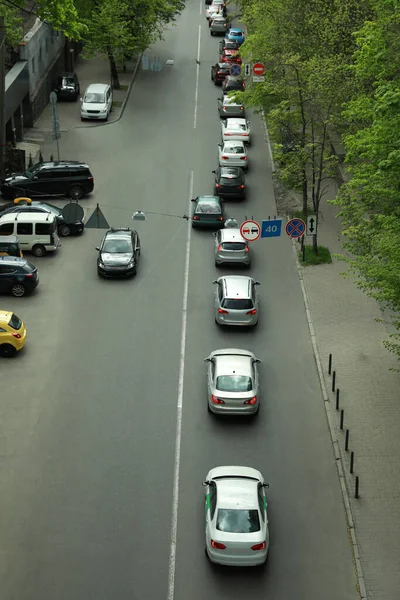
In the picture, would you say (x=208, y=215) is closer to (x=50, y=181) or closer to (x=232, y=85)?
→ (x=50, y=181)

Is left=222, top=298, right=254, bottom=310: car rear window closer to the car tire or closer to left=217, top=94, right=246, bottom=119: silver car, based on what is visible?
the car tire

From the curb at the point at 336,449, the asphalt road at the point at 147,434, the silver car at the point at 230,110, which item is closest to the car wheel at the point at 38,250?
the asphalt road at the point at 147,434

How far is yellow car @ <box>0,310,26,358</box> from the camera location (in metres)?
34.0

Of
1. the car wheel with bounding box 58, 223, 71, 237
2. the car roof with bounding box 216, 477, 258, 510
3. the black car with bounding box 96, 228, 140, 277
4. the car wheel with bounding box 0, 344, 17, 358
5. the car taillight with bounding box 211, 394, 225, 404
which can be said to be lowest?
the car roof with bounding box 216, 477, 258, 510

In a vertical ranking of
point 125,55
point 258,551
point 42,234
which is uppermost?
point 125,55

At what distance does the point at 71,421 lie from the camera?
101 feet

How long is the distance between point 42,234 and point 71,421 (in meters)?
13.3

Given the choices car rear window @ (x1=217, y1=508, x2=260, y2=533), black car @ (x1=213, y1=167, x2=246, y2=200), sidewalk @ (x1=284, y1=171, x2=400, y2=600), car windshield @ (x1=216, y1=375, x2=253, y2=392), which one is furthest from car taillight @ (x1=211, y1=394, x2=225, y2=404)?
black car @ (x1=213, y1=167, x2=246, y2=200)

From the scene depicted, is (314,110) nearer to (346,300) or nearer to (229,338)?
(346,300)

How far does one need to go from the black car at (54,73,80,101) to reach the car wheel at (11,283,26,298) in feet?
90.7

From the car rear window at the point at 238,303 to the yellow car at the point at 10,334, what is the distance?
7304 mm

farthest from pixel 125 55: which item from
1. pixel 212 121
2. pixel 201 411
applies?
pixel 201 411

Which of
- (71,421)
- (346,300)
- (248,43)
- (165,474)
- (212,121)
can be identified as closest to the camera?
(165,474)

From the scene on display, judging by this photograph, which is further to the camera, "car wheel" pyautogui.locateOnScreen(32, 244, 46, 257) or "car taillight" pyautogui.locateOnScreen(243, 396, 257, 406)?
"car wheel" pyautogui.locateOnScreen(32, 244, 46, 257)
